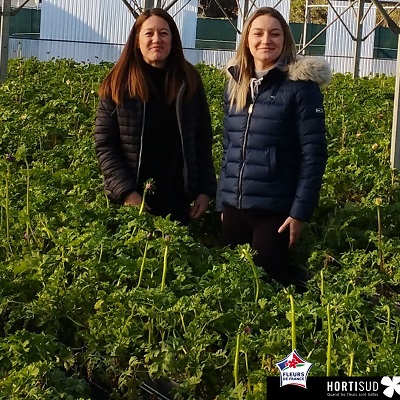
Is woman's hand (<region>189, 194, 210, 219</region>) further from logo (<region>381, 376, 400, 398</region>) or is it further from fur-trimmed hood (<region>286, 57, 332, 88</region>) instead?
logo (<region>381, 376, 400, 398</region>)

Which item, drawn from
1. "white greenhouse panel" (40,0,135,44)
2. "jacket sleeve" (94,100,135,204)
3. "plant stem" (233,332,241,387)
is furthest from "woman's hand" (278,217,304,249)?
"white greenhouse panel" (40,0,135,44)

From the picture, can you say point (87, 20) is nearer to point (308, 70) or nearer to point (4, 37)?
point (4, 37)

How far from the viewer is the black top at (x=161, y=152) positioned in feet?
13.6

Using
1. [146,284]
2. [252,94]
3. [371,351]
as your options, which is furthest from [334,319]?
[252,94]

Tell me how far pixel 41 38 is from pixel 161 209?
22.6 m

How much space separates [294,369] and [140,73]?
186cm

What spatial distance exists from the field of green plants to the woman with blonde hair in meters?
0.27

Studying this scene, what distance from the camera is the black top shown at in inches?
163

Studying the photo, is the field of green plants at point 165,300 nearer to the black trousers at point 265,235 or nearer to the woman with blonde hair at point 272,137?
the black trousers at point 265,235

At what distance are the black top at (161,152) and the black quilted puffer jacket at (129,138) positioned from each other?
4 centimetres

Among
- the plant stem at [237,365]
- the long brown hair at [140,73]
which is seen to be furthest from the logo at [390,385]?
the long brown hair at [140,73]

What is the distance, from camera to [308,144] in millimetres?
3803

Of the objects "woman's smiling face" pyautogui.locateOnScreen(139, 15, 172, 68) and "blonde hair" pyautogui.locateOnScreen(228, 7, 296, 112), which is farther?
"woman's smiling face" pyautogui.locateOnScreen(139, 15, 172, 68)

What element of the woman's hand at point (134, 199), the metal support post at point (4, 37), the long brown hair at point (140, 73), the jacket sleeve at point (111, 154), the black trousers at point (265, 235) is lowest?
the black trousers at point (265, 235)
